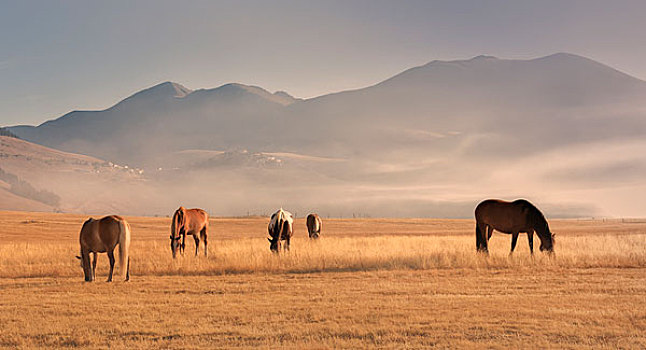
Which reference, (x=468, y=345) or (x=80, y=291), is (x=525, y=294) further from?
(x=80, y=291)

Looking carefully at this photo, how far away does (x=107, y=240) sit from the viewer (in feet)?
57.8

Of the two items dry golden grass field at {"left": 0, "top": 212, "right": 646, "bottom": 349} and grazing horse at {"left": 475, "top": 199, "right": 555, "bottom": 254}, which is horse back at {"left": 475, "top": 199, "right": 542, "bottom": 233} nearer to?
grazing horse at {"left": 475, "top": 199, "right": 555, "bottom": 254}

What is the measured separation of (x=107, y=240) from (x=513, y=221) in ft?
47.9

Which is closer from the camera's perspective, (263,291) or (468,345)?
(468,345)

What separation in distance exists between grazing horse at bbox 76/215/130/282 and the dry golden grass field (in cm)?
57

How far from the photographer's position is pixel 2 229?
4756cm

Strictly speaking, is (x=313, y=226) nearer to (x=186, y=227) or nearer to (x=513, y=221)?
(x=186, y=227)

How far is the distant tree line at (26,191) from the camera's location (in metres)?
164

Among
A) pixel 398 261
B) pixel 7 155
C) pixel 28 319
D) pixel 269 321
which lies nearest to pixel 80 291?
pixel 28 319

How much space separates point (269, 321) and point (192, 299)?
347cm

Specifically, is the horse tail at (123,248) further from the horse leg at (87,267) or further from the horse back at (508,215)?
the horse back at (508,215)

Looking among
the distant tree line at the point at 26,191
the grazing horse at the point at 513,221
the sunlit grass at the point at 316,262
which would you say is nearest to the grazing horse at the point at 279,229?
the sunlit grass at the point at 316,262

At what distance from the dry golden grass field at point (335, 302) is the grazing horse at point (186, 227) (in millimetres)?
1459

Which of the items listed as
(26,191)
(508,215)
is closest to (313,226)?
(508,215)
